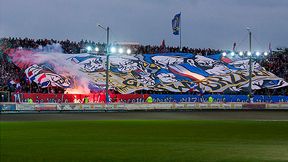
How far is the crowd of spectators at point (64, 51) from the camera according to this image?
5659 centimetres

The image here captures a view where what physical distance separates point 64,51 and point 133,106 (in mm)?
17844

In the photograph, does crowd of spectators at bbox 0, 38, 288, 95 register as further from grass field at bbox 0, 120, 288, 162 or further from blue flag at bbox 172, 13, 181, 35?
grass field at bbox 0, 120, 288, 162

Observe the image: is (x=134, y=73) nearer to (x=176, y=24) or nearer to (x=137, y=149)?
(x=176, y=24)

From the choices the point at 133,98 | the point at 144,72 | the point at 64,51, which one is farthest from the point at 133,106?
the point at 64,51

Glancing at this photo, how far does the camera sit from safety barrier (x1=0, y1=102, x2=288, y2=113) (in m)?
46.7

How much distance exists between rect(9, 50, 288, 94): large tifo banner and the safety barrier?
25.8ft

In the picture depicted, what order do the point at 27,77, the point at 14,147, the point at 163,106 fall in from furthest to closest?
the point at 27,77, the point at 163,106, the point at 14,147

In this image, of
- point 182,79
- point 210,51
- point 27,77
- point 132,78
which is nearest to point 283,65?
point 210,51

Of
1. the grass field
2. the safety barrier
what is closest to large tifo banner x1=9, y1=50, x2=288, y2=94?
the safety barrier

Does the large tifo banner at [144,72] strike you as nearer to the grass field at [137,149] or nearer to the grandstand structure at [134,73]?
the grandstand structure at [134,73]

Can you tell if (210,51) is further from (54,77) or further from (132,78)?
(54,77)

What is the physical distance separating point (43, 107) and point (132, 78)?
18.5 m

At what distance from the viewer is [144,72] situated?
2628 inches

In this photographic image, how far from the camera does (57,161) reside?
492 inches
